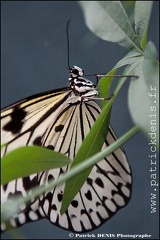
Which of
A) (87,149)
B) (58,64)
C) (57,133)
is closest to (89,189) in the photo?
(57,133)

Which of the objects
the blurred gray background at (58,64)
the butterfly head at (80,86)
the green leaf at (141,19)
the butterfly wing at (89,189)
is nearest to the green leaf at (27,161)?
the green leaf at (141,19)

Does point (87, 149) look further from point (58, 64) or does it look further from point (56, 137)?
point (58, 64)

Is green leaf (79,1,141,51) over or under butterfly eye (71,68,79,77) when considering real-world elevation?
over

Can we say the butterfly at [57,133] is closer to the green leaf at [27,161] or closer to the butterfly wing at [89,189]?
the butterfly wing at [89,189]

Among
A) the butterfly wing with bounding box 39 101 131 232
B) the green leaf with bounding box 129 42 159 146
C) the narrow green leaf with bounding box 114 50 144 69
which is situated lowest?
the butterfly wing with bounding box 39 101 131 232

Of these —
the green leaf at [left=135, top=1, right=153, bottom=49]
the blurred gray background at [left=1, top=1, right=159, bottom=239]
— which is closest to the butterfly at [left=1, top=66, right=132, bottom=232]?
the green leaf at [left=135, top=1, right=153, bottom=49]

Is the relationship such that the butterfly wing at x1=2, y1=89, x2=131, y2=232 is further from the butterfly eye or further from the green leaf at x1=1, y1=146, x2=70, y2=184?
the green leaf at x1=1, y1=146, x2=70, y2=184
